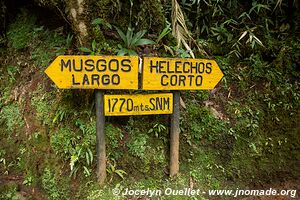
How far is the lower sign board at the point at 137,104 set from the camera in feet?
10.1

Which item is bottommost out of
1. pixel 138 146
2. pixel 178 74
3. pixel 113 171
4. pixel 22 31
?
pixel 113 171

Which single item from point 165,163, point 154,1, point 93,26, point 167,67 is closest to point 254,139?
point 165,163

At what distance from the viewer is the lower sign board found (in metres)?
3.08

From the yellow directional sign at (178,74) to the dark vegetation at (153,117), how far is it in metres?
0.54

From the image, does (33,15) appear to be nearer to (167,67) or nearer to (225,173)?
(167,67)

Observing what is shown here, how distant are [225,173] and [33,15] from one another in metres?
3.82

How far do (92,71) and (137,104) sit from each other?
0.61m

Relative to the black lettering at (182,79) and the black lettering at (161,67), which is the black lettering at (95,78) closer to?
the black lettering at (161,67)

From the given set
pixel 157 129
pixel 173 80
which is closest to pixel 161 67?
pixel 173 80

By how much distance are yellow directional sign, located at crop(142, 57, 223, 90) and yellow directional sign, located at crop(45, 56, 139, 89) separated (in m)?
0.18

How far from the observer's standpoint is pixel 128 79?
120 inches

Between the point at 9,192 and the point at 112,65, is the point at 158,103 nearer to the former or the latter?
the point at 112,65

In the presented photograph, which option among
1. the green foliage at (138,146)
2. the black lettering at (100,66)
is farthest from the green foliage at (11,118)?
the black lettering at (100,66)

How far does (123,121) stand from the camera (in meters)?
3.58
